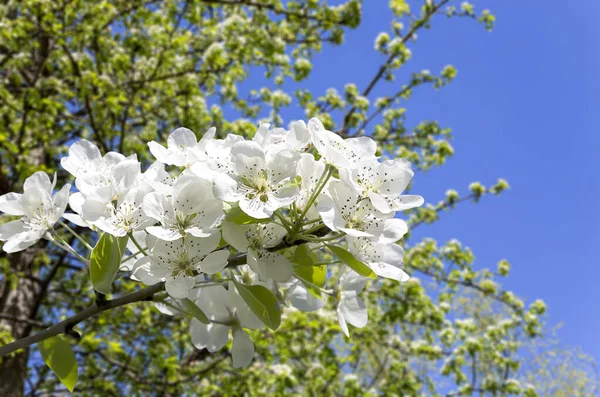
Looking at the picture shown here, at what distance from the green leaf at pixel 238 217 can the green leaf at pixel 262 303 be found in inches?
5.8

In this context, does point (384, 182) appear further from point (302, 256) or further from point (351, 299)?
point (351, 299)

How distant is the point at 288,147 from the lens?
1002mm

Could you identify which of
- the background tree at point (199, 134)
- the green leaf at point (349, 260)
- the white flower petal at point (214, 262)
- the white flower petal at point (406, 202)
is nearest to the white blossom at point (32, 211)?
the white flower petal at point (214, 262)

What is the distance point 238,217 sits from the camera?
0.92m

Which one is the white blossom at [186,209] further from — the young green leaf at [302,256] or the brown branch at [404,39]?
the brown branch at [404,39]

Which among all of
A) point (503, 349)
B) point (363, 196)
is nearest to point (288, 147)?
point (363, 196)

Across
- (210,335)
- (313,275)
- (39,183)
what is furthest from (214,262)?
(39,183)

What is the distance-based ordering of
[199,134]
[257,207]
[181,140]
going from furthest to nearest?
[199,134], [181,140], [257,207]

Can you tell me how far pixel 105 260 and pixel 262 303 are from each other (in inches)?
12.1

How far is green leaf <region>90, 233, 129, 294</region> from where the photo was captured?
0.95 metres

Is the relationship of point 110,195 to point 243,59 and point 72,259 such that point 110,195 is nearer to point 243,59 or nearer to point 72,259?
point 243,59

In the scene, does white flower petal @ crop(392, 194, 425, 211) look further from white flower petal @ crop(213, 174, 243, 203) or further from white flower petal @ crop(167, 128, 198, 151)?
white flower petal @ crop(167, 128, 198, 151)

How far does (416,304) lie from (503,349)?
4.40ft

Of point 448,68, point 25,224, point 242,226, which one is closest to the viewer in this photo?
point 242,226
